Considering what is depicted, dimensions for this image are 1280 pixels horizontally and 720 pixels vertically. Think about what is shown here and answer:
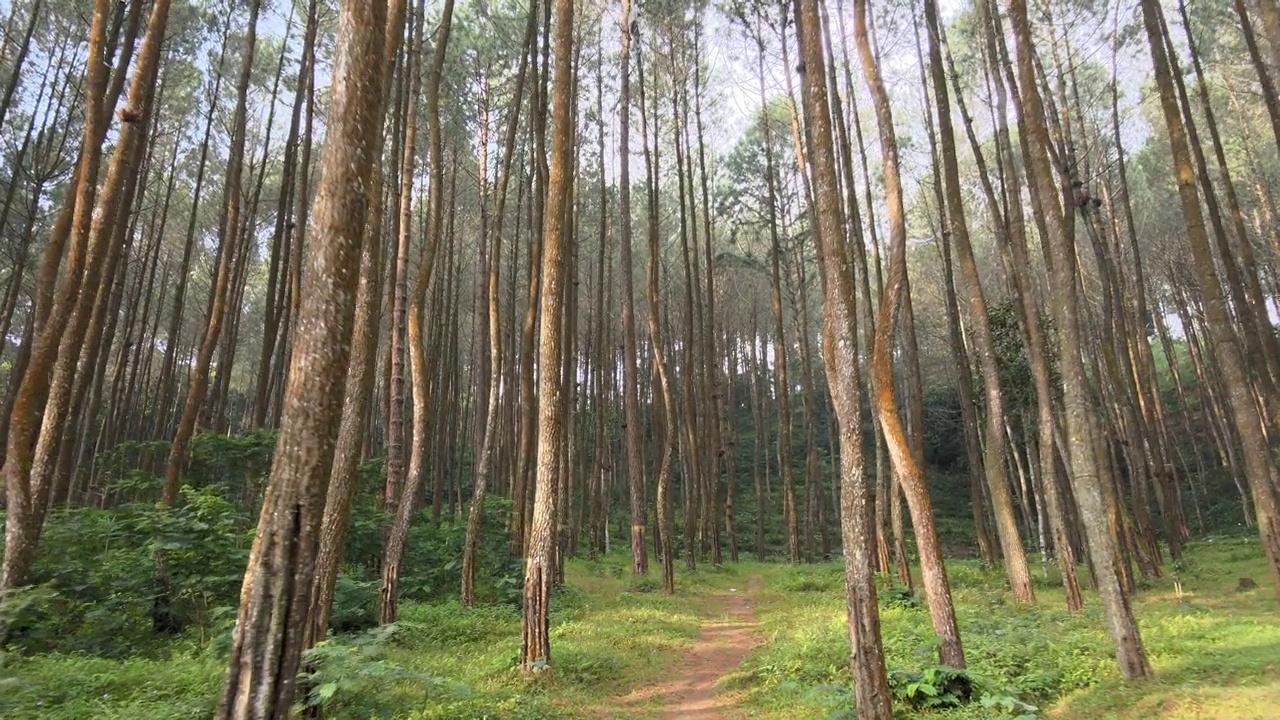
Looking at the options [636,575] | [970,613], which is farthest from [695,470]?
[970,613]

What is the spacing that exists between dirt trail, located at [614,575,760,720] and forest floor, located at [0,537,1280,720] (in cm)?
3

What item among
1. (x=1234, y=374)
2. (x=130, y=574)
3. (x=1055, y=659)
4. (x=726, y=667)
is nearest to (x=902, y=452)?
(x=1055, y=659)

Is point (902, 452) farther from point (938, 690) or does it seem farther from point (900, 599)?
point (900, 599)

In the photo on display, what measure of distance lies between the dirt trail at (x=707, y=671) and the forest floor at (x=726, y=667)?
1.2 inches

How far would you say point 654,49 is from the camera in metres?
16.8

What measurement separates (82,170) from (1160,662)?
11.4 m

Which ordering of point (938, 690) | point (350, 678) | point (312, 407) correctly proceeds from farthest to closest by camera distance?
1. point (938, 690)
2. point (350, 678)
3. point (312, 407)

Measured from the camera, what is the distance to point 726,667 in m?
7.29

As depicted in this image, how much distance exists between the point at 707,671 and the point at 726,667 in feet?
0.91

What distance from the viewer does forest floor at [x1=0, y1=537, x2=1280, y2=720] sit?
4.45 metres

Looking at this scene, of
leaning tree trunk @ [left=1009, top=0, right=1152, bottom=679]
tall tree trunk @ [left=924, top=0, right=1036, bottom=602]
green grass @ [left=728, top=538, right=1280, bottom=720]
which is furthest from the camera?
tall tree trunk @ [left=924, top=0, right=1036, bottom=602]

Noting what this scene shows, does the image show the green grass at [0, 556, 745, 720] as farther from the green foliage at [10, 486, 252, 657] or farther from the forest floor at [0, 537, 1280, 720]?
the green foliage at [10, 486, 252, 657]

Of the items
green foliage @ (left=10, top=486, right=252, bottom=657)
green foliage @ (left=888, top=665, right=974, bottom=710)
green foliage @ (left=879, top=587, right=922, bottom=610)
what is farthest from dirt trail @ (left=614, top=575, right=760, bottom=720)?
green foliage @ (left=10, top=486, right=252, bottom=657)

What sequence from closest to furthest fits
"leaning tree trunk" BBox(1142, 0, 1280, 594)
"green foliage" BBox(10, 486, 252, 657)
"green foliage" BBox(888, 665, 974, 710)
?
"green foliage" BBox(888, 665, 974, 710)
"leaning tree trunk" BBox(1142, 0, 1280, 594)
"green foliage" BBox(10, 486, 252, 657)
